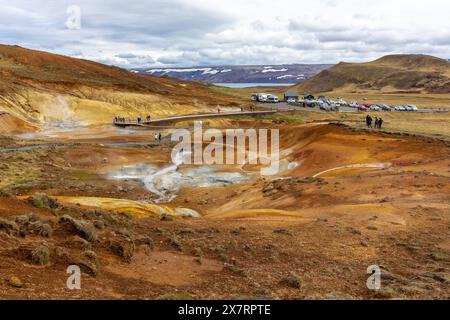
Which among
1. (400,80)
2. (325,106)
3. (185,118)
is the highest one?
(400,80)

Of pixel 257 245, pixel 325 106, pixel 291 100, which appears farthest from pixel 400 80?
pixel 257 245

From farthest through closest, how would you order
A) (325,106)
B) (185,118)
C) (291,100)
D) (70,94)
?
(291,100), (325,106), (70,94), (185,118)

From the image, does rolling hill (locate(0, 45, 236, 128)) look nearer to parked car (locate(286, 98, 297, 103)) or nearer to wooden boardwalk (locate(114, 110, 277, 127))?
wooden boardwalk (locate(114, 110, 277, 127))

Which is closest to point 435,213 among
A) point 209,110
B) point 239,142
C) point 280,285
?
point 280,285

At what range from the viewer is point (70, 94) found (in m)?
79.7

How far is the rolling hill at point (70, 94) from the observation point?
2790 inches

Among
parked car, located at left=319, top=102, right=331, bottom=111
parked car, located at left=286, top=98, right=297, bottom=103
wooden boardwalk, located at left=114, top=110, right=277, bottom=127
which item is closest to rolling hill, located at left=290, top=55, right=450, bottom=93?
parked car, located at left=286, top=98, right=297, bottom=103

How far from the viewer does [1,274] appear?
8.98 m

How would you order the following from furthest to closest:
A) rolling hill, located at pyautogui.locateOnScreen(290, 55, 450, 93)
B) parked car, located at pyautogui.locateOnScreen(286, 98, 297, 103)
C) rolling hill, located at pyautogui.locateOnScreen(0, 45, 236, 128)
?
rolling hill, located at pyautogui.locateOnScreen(290, 55, 450, 93) < parked car, located at pyautogui.locateOnScreen(286, 98, 297, 103) < rolling hill, located at pyautogui.locateOnScreen(0, 45, 236, 128)

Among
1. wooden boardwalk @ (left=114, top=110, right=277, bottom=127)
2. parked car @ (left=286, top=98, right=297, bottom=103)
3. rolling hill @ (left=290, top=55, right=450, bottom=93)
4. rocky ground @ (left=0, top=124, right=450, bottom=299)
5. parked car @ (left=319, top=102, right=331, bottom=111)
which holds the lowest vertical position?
rocky ground @ (left=0, top=124, right=450, bottom=299)

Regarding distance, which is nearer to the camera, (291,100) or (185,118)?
(185,118)

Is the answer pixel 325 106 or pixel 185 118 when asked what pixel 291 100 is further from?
pixel 185 118

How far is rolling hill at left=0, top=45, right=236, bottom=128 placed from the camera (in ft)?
233
